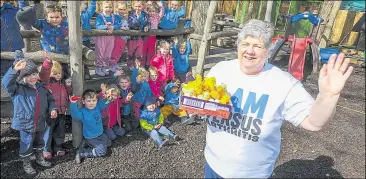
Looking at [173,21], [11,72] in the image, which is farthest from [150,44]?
[11,72]

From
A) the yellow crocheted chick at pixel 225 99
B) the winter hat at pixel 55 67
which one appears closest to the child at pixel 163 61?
the winter hat at pixel 55 67

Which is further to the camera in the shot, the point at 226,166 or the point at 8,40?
the point at 8,40

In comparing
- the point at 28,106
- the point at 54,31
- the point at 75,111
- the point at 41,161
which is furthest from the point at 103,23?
the point at 41,161

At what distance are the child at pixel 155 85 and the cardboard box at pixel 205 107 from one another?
9.06 feet

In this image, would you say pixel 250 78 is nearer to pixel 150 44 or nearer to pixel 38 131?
pixel 38 131

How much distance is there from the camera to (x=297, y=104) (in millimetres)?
2045

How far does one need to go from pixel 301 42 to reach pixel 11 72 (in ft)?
24.6

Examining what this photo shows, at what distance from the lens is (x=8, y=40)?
14.8 ft

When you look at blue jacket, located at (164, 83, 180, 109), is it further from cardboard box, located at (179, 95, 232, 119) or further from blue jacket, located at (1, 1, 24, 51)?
cardboard box, located at (179, 95, 232, 119)

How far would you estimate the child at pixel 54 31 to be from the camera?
4.15 m

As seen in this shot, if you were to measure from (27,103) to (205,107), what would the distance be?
7.82 feet

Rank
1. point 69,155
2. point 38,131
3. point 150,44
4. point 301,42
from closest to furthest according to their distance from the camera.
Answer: point 38,131
point 69,155
point 150,44
point 301,42

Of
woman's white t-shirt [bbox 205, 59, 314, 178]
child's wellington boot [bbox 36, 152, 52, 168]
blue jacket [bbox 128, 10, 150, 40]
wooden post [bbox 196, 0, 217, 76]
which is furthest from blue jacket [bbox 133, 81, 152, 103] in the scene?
woman's white t-shirt [bbox 205, 59, 314, 178]

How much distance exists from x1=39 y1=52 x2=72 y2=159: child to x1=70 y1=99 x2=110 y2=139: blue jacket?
273mm
